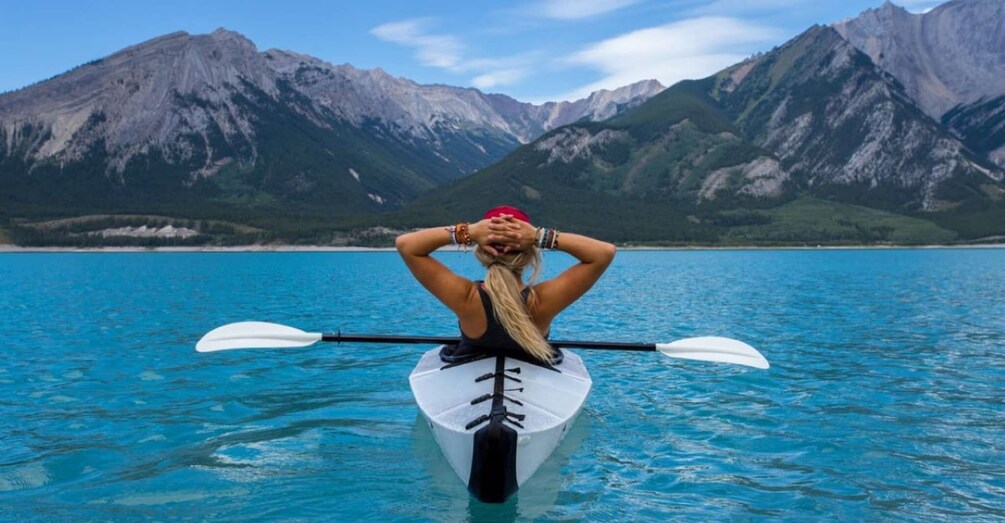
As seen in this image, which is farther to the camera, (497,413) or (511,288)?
(511,288)

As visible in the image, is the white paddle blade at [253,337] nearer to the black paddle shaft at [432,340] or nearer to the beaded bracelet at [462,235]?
the black paddle shaft at [432,340]

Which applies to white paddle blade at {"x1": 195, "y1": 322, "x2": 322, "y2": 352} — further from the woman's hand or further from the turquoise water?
the woman's hand

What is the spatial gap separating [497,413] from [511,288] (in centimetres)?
165

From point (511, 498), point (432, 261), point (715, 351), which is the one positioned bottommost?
point (511, 498)

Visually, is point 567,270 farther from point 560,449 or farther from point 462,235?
point 560,449

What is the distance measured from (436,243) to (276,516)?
4.34 m

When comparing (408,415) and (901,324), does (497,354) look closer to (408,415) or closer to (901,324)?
(408,415)

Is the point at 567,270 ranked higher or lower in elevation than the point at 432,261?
lower

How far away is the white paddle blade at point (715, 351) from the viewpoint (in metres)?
14.3

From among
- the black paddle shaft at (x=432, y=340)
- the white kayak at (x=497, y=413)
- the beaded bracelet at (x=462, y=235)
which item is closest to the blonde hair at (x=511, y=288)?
the beaded bracelet at (x=462, y=235)

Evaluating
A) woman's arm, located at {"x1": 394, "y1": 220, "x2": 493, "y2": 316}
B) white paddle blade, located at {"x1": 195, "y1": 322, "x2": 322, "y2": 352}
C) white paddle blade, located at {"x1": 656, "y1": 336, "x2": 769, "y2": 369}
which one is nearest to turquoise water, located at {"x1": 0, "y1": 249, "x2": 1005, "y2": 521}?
white paddle blade, located at {"x1": 656, "y1": 336, "x2": 769, "y2": 369}

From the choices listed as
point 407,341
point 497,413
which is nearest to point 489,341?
point 497,413

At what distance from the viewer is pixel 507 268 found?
32.0ft

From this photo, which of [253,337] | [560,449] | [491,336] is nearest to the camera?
[491,336]
